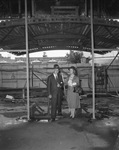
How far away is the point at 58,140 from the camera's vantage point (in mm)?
4957

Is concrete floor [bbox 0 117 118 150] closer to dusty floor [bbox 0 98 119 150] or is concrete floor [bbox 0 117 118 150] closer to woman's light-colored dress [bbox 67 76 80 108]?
dusty floor [bbox 0 98 119 150]

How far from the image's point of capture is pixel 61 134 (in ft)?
17.7

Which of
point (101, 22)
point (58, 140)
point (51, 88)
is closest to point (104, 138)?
point (58, 140)

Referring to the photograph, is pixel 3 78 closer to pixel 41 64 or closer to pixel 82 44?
pixel 41 64

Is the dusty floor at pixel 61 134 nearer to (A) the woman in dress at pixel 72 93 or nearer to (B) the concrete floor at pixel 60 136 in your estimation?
(B) the concrete floor at pixel 60 136

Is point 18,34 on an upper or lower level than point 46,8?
lower

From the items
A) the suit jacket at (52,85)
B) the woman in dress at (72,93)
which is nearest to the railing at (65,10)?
the woman in dress at (72,93)

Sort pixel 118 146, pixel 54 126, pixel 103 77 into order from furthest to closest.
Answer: pixel 103 77, pixel 54 126, pixel 118 146

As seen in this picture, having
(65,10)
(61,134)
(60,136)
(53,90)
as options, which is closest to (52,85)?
(53,90)

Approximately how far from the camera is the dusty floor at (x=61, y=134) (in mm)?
4618

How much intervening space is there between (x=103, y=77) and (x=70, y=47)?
518 cm

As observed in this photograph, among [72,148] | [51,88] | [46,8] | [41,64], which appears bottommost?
[72,148]

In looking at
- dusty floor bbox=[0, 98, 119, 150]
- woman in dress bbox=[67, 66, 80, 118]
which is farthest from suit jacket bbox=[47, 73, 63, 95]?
dusty floor bbox=[0, 98, 119, 150]

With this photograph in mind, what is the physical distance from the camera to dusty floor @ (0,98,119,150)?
4618 mm
